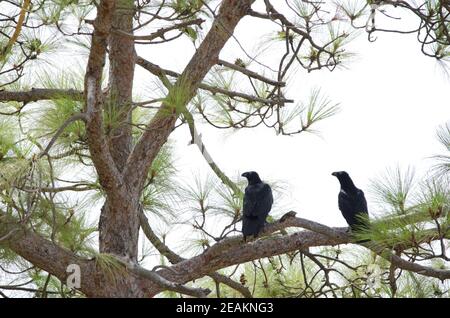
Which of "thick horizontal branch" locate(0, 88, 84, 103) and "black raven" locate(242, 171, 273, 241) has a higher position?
"thick horizontal branch" locate(0, 88, 84, 103)

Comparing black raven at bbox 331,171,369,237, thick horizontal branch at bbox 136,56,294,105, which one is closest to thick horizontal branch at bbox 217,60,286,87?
thick horizontal branch at bbox 136,56,294,105

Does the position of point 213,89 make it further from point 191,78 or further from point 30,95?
point 30,95

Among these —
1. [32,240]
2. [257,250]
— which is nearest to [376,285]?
[257,250]

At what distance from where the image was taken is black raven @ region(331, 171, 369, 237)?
3536mm

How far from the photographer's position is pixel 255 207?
132 inches

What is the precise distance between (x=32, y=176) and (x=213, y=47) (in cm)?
93

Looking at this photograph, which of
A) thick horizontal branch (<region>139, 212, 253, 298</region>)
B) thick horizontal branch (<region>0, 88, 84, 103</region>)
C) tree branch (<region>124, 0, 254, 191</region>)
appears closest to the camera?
tree branch (<region>124, 0, 254, 191</region>)

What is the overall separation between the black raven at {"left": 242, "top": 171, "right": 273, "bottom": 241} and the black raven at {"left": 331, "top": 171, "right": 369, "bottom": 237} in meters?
0.31

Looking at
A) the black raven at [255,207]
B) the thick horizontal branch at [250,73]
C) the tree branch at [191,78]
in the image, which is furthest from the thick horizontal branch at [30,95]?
the black raven at [255,207]

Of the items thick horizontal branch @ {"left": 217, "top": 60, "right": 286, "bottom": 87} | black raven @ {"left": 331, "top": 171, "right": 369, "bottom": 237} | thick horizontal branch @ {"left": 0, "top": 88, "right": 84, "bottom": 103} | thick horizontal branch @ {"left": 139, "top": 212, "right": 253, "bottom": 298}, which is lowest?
thick horizontal branch @ {"left": 139, "top": 212, "right": 253, "bottom": 298}

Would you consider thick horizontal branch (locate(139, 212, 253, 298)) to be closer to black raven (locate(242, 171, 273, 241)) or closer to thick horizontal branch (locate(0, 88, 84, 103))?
black raven (locate(242, 171, 273, 241))

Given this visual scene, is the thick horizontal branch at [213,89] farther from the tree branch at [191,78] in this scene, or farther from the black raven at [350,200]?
the black raven at [350,200]

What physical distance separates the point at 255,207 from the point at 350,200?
52 cm

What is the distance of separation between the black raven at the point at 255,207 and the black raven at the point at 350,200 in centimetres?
31
